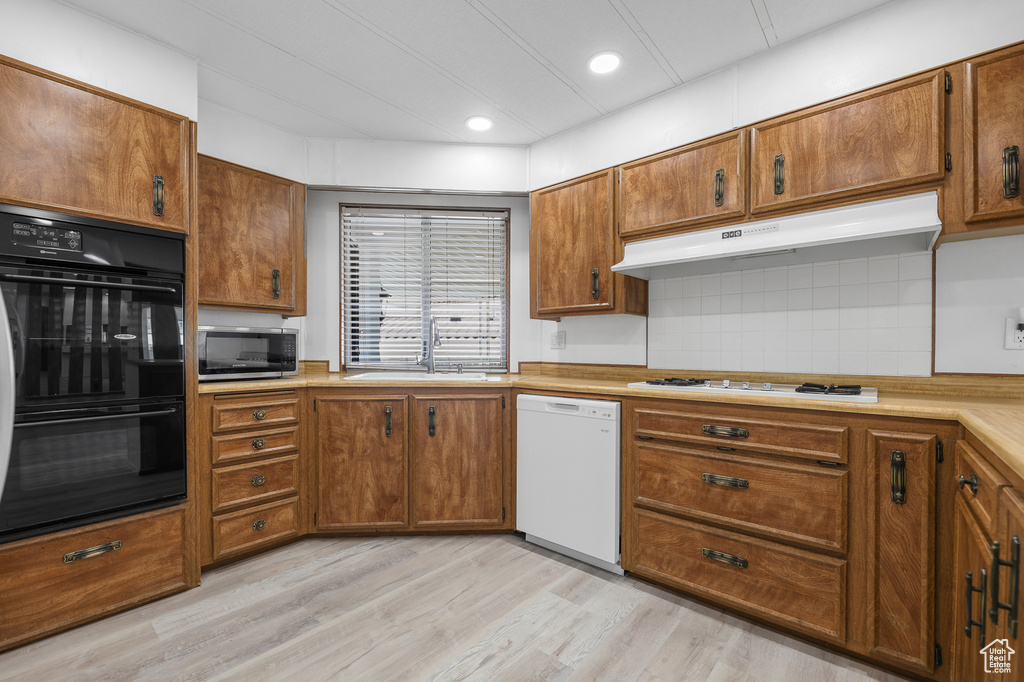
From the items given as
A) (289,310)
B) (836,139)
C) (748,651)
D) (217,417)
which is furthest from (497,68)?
(748,651)

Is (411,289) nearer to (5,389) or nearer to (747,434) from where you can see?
(5,389)

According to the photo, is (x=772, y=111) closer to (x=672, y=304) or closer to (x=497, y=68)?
(x=672, y=304)

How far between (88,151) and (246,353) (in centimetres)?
116

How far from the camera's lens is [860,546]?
65.2 inches

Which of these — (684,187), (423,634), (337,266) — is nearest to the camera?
(423,634)

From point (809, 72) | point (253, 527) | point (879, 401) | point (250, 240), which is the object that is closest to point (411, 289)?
point (250, 240)

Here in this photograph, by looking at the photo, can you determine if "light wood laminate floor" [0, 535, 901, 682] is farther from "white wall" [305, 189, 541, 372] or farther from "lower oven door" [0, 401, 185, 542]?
"white wall" [305, 189, 541, 372]

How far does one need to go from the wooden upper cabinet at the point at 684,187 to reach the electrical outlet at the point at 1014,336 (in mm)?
1091

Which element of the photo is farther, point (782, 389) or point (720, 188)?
point (720, 188)

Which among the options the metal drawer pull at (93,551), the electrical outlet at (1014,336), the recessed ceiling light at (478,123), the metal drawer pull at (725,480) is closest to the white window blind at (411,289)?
the recessed ceiling light at (478,123)

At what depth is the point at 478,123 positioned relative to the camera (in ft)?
9.61

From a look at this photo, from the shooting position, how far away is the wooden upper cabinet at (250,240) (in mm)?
2621

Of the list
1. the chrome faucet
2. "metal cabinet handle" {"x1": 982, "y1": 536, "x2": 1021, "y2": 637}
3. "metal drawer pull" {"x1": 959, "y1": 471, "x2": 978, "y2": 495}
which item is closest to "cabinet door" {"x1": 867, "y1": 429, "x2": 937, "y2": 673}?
"metal drawer pull" {"x1": 959, "y1": 471, "x2": 978, "y2": 495}

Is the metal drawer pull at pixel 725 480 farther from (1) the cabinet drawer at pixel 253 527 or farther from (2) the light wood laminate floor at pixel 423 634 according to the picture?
(1) the cabinet drawer at pixel 253 527
